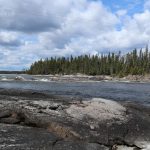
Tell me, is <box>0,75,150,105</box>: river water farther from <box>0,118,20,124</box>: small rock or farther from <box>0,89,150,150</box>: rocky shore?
<box>0,118,20,124</box>: small rock

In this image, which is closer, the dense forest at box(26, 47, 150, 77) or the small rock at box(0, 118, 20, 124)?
the small rock at box(0, 118, 20, 124)

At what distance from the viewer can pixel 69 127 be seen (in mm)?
16828

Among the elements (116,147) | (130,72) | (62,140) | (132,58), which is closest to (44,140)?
(62,140)

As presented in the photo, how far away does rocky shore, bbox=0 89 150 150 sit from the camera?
15273 mm

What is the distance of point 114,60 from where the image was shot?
182 m

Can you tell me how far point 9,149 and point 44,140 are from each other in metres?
1.53

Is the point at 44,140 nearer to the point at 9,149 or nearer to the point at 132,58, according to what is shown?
the point at 9,149

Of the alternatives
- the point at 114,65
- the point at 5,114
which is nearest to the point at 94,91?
the point at 5,114

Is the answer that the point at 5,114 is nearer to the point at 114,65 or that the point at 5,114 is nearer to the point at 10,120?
the point at 10,120

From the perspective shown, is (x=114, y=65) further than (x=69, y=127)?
Yes

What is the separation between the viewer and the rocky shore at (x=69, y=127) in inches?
601

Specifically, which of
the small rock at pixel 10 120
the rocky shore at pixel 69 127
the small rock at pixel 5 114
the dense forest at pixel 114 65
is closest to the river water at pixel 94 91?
the rocky shore at pixel 69 127

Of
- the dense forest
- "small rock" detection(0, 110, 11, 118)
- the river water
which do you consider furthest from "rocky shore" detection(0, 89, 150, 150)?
the dense forest

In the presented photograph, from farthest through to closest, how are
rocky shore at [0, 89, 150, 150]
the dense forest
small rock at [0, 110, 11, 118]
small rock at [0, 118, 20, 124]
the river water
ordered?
the dense forest
the river water
small rock at [0, 110, 11, 118]
small rock at [0, 118, 20, 124]
rocky shore at [0, 89, 150, 150]
